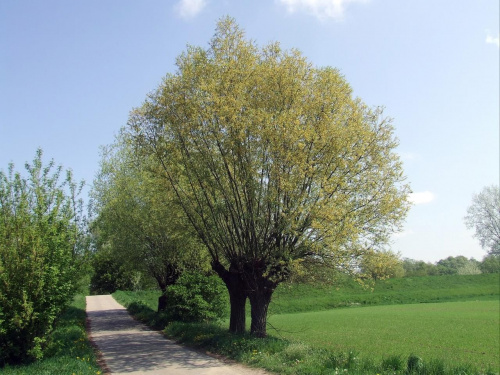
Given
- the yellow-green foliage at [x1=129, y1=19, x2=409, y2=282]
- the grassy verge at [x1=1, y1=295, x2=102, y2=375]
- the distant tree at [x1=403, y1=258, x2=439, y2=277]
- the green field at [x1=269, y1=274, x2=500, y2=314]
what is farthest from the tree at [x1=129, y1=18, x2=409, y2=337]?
the distant tree at [x1=403, y1=258, x2=439, y2=277]

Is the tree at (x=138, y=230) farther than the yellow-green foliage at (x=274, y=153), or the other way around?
the tree at (x=138, y=230)

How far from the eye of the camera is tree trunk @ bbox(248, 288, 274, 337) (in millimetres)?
15469

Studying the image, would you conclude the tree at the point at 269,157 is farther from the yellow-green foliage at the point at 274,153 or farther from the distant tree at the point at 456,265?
the distant tree at the point at 456,265

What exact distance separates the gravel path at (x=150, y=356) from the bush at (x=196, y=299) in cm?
172

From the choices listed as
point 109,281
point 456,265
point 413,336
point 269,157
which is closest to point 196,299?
point 269,157

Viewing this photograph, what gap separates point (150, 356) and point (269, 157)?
766 cm

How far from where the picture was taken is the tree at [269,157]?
13297 millimetres

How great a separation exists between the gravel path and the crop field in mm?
4714

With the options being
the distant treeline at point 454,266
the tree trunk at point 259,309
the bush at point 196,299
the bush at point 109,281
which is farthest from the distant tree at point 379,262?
the distant treeline at point 454,266

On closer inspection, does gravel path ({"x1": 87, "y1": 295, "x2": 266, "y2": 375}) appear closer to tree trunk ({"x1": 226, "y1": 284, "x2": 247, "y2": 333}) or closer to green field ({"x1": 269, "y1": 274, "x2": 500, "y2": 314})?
tree trunk ({"x1": 226, "y1": 284, "x2": 247, "y2": 333})

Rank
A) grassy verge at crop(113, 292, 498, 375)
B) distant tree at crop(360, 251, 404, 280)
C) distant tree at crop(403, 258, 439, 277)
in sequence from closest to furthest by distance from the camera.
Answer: grassy verge at crop(113, 292, 498, 375), distant tree at crop(360, 251, 404, 280), distant tree at crop(403, 258, 439, 277)

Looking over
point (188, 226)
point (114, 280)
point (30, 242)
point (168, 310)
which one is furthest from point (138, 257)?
point (114, 280)

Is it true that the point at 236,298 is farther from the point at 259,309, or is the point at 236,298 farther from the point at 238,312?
the point at 259,309

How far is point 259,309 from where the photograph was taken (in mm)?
15633
